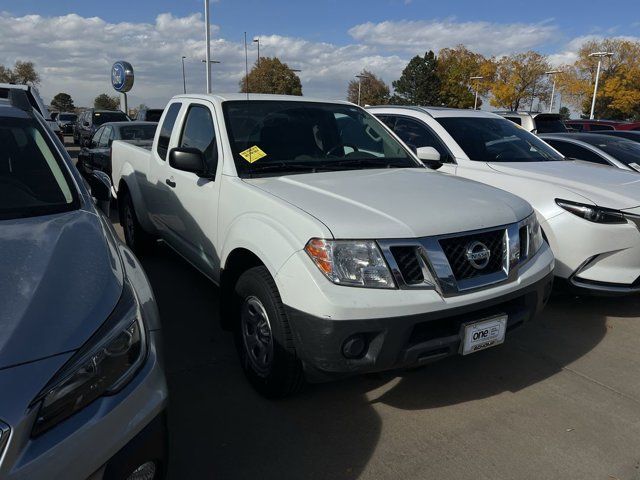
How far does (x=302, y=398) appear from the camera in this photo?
311 cm

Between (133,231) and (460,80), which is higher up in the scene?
(460,80)

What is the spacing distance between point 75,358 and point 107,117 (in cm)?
2043

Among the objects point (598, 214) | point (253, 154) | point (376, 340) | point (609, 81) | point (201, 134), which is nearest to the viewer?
point (376, 340)

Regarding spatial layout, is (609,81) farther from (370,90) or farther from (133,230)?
(133,230)

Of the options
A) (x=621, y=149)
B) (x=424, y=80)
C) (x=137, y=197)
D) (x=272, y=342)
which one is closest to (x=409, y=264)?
(x=272, y=342)

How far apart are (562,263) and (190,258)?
120 inches

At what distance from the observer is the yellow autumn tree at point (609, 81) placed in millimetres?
49250

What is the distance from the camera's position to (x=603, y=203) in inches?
167

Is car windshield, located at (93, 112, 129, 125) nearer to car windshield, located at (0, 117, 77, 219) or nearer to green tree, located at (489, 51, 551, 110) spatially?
car windshield, located at (0, 117, 77, 219)

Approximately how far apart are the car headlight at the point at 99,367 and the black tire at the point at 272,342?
86 centimetres

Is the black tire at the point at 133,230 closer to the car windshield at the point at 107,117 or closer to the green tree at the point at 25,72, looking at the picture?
the car windshield at the point at 107,117

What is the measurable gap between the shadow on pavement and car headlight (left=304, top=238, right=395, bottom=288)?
0.90m

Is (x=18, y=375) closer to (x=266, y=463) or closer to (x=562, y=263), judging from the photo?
(x=266, y=463)

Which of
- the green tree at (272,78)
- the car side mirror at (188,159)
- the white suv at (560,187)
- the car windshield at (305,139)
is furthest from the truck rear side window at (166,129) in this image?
the green tree at (272,78)
